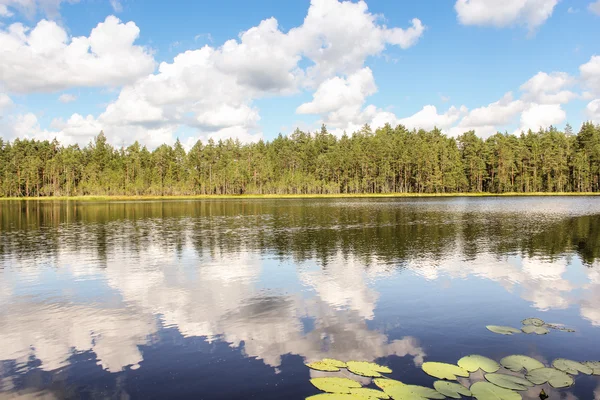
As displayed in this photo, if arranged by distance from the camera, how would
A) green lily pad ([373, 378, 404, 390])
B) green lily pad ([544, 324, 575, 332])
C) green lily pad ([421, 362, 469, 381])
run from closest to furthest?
1. green lily pad ([373, 378, 404, 390])
2. green lily pad ([421, 362, 469, 381])
3. green lily pad ([544, 324, 575, 332])

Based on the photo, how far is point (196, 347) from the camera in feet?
41.6

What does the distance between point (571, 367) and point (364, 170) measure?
165700 millimetres

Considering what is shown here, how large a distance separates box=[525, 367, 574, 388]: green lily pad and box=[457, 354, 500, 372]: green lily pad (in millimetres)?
809

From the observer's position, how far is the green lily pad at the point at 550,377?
9.69 meters

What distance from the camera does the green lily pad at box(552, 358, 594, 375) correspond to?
10383mm

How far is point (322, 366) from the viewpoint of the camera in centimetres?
1086

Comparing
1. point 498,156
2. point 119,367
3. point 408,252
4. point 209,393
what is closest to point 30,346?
point 119,367

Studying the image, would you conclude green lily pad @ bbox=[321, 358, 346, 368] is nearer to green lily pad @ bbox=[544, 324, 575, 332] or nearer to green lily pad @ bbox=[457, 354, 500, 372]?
green lily pad @ bbox=[457, 354, 500, 372]

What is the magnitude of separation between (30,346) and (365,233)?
3177 centimetres

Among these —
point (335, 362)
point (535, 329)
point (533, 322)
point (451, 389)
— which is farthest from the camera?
point (533, 322)

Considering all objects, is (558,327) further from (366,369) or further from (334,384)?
(334,384)

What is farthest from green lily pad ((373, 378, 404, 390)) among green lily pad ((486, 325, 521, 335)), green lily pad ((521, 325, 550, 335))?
green lily pad ((521, 325, 550, 335))

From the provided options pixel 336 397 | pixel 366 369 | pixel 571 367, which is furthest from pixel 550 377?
pixel 336 397

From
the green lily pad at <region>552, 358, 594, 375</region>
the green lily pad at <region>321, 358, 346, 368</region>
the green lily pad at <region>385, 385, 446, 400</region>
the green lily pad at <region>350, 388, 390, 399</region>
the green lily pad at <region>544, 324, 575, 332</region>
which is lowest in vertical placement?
the green lily pad at <region>544, 324, 575, 332</region>
